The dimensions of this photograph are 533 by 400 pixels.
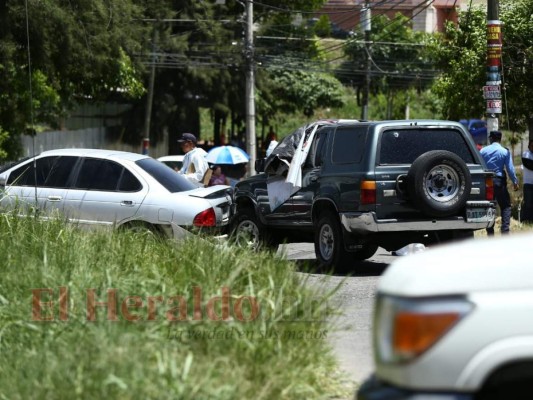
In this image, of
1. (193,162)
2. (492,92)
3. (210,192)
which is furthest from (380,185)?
(492,92)

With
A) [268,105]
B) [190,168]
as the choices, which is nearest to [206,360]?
[190,168]

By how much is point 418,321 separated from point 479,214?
8692mm

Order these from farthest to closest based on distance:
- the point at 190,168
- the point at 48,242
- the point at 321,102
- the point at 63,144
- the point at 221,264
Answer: the point at 321,102
the point at 63,144
the point at 190,168
the point at 48,242
the point at 221,264

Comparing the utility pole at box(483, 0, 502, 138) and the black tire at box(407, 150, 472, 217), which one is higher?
the utility pole at box(483, 0, 502, 138)

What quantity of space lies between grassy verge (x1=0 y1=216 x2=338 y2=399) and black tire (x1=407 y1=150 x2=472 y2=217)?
420cm

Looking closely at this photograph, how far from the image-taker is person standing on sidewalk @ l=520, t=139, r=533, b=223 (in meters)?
17.7

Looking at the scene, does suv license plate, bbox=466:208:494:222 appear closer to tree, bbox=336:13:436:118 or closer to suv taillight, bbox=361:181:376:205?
suv taillight, bbox=361:181:376:205

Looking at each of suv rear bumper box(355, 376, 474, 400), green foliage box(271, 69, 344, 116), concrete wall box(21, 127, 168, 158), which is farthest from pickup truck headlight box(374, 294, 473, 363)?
green foliage box(271, 69, 344, 116)

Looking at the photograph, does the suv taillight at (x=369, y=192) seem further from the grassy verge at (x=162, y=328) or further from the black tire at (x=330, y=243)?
the grassy verge at (x=162, y=328)

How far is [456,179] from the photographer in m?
12.5

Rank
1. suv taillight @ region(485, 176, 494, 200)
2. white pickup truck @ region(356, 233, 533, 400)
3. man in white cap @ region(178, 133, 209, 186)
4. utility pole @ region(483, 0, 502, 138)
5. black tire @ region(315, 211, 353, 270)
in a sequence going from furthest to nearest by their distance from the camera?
1. utility pole @ region(483, 0, 502, 138)
2. man in white cap @ region(178, 133, 209, 186)
3. black tire @ region(315, 211, 353, 270)
4. suv taillight @ region(485, 176, 494, 200)
5. white pickup truck @ region(356, 233, 533, 400)

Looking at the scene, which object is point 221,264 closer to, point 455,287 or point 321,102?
point 455,287

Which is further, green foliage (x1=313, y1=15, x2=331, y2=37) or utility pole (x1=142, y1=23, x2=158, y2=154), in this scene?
green foliage (x1=313, y1=15, x2=331, y2=37)

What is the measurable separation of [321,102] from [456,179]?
4607 cm
